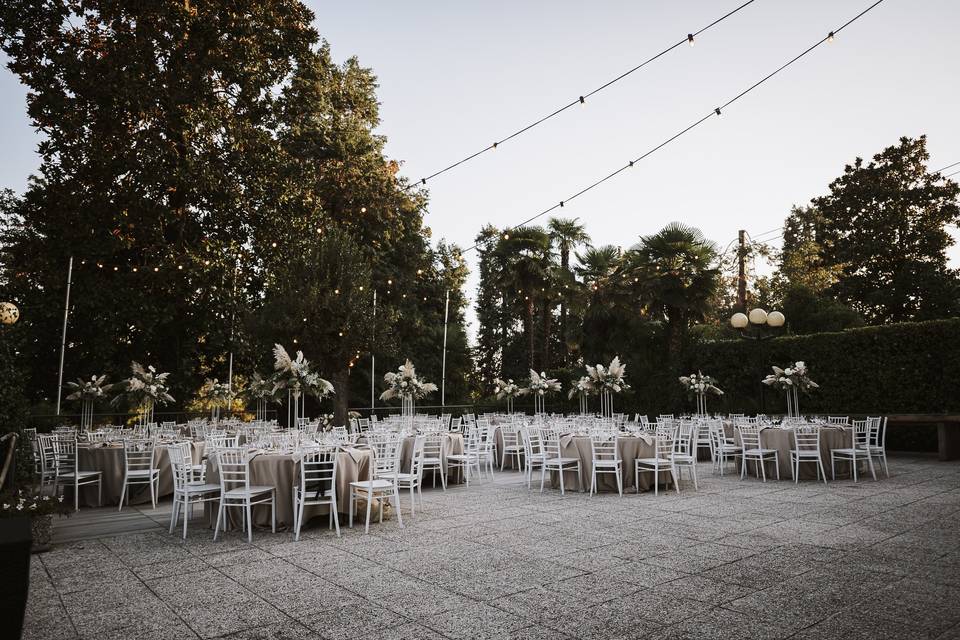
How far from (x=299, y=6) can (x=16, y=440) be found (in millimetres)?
15295

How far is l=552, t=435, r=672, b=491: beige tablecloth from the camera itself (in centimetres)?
902

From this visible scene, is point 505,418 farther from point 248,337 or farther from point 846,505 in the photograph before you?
point 846,505

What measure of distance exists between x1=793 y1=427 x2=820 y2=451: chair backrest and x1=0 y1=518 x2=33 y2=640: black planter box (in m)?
9.86

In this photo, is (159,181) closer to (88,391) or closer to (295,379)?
(88,391)

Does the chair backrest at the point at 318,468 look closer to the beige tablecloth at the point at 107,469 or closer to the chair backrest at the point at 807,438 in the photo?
the beige tablecloth at the point at 107,469

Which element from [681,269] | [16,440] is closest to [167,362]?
[16,440]

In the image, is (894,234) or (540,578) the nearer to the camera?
(540,578)

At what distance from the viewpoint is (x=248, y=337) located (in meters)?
17.0

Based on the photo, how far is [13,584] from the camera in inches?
81.4

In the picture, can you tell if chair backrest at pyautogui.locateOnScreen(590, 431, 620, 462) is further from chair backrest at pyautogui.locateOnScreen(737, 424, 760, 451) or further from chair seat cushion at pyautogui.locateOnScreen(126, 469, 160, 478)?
chair seat cushion at pyautogui.locateOnScreen(126, 469, 160, 478)

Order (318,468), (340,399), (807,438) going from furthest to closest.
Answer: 1. (340,399)
2. (807,438)
3. (318,468)

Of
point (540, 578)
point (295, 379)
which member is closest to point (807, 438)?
point (540, 578)

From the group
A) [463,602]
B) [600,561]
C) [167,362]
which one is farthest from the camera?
[167,362]

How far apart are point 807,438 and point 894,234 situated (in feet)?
52.1
